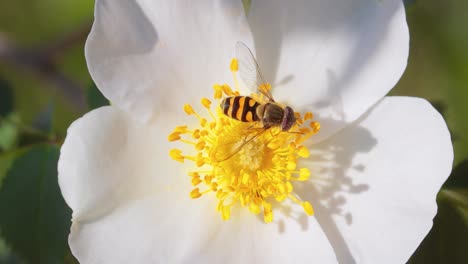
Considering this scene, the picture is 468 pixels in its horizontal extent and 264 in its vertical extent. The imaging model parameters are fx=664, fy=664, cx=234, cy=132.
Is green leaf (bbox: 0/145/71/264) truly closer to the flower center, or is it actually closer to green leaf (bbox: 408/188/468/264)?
the flower center

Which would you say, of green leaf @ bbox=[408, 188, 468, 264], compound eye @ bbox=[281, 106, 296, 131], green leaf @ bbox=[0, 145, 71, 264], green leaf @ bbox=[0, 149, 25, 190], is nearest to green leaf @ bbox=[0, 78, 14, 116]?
green leaf @ bbox=[0, 149, 25, 190]

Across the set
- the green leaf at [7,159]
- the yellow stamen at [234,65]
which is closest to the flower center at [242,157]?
the yellow stamen at [234,65]

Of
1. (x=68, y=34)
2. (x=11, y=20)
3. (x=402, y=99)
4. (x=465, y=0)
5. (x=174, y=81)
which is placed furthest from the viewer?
(x=11, y=20)

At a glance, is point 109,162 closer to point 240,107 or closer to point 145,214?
point 145,214

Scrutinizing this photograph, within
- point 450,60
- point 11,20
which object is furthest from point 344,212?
point 11,20

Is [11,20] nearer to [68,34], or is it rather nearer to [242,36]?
[68,34]
